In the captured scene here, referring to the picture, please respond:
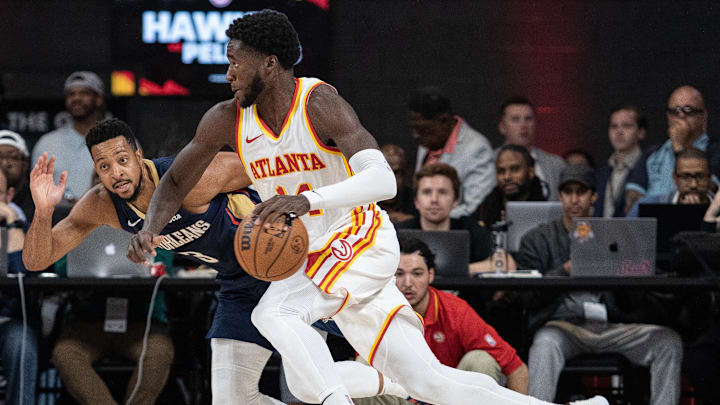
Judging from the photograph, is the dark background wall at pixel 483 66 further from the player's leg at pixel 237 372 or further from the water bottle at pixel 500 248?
the player's leg at pixel 237 372

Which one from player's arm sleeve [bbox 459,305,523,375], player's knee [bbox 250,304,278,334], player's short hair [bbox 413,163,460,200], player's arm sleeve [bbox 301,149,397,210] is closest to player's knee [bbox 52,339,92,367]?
player's arm sleeve [bbox 459,305,523,375]

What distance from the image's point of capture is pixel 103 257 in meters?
5.46

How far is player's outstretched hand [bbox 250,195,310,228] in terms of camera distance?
10.0 ft

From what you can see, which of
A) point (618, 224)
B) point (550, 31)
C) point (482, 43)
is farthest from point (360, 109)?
point (618, 224)

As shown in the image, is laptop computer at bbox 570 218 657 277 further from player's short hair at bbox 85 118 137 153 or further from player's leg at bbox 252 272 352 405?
player's short hair at bbox 85 118 137 153

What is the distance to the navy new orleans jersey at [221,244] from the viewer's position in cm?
388

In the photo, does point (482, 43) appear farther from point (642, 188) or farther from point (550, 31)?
point (642, 188)

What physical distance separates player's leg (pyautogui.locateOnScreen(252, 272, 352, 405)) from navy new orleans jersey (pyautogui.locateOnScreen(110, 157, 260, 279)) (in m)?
0.62

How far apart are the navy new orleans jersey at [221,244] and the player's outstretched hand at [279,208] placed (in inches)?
33.5

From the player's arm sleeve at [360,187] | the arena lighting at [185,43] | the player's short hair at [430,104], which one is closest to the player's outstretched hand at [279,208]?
the player's arm sleeve at [360,187]

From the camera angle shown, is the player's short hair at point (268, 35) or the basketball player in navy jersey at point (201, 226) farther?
the basketball player in navy jersey at point (201, 226)

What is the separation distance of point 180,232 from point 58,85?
212 inches

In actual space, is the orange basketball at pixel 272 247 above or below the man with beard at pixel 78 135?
below

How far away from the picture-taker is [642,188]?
675 cm
